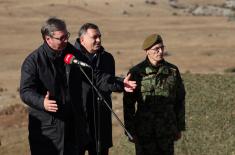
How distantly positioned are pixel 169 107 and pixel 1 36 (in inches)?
1075

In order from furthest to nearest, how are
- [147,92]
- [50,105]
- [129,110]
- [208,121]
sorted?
[208,121] < [129,110] < [147,92] < [50,105]

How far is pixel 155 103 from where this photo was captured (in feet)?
18.8

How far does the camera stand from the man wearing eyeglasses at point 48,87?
198 inches

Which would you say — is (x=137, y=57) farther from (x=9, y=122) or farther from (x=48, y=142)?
(x=48, y=142)

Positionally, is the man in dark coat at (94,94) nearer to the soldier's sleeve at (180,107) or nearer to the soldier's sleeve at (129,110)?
the soldier's sleeve at (129,110)

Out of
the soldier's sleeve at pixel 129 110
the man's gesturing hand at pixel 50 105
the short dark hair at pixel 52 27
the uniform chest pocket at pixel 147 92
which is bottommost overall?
the soldier's sleeve at pixel 129 110

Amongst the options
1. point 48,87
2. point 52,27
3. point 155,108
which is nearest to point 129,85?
point 155,108

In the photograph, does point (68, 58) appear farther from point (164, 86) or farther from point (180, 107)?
point (180, 107)

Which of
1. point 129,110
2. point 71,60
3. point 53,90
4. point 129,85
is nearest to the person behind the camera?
point 71,60

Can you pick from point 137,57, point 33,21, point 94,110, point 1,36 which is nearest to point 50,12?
point 33,21

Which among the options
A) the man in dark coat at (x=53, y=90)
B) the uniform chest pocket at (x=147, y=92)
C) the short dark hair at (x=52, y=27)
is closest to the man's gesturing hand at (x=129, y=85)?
the man in dark coat at (x=53, y=90)

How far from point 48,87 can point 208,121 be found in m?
5.88

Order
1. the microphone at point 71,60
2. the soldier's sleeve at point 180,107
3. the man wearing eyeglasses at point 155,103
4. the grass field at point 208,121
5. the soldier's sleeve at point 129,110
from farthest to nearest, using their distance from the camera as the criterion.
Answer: the grass field at point 208,121 < the soldier's sleeve at point 180,107 < the soldier's sleeve at point 129,110 < the man wearing eyeglasses at point 155,103 < the microphone at point 71,60

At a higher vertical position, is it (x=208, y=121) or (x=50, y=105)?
(x=50, y=105)
